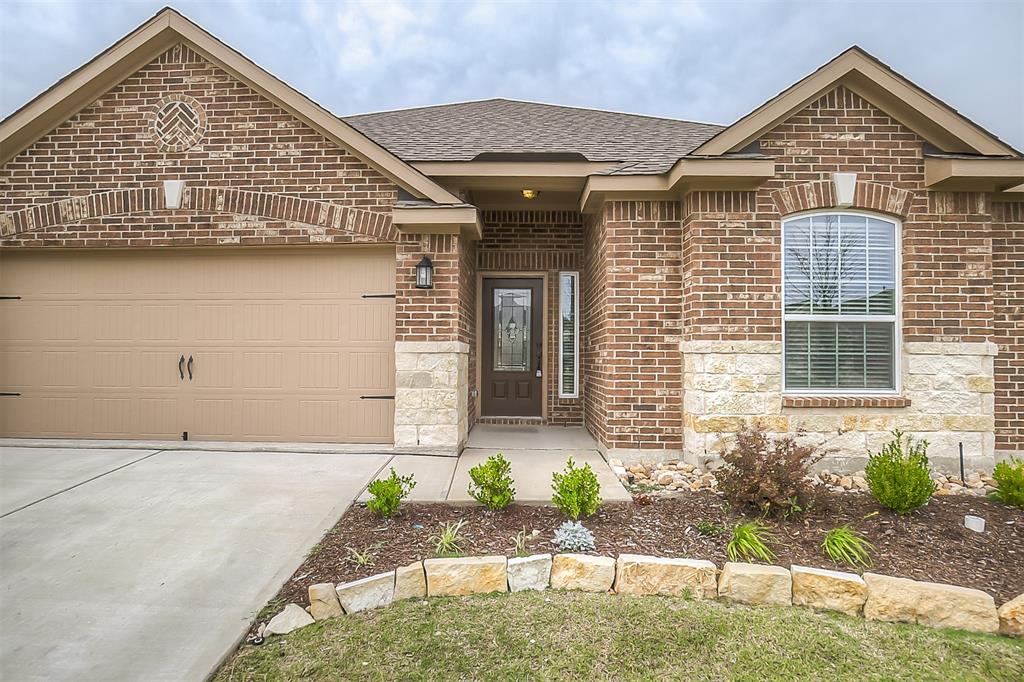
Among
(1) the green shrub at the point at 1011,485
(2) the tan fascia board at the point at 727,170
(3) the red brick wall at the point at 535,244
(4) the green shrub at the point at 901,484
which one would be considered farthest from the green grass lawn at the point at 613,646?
(3) the red brick wall at the point at 535,244

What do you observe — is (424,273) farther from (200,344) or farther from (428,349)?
(200,344)

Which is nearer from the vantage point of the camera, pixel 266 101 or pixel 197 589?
pixel 197 589

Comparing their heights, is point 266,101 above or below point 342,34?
below

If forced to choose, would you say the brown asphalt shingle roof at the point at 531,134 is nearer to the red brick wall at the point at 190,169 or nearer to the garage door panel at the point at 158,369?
the red brick wall at the point at 190,169

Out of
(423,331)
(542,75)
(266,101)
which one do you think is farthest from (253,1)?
(542,75)

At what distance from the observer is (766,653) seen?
250cm

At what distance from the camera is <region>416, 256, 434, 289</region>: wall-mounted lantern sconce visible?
18.9ft

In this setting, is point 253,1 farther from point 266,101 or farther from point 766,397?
point 766,397

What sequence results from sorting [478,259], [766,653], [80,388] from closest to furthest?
[766,653] → [80,388] → [478,259]

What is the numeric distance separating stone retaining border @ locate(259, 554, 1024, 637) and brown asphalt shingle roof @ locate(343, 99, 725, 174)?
163 inches

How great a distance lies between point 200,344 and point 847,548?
6757mm

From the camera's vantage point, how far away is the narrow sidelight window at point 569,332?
7918 millimetres

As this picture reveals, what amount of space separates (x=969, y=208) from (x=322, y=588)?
23.2 ft

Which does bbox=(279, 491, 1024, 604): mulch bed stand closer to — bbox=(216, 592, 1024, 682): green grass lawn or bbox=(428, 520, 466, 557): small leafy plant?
bbox=(428, 520, 466, 557): small leafy plant
